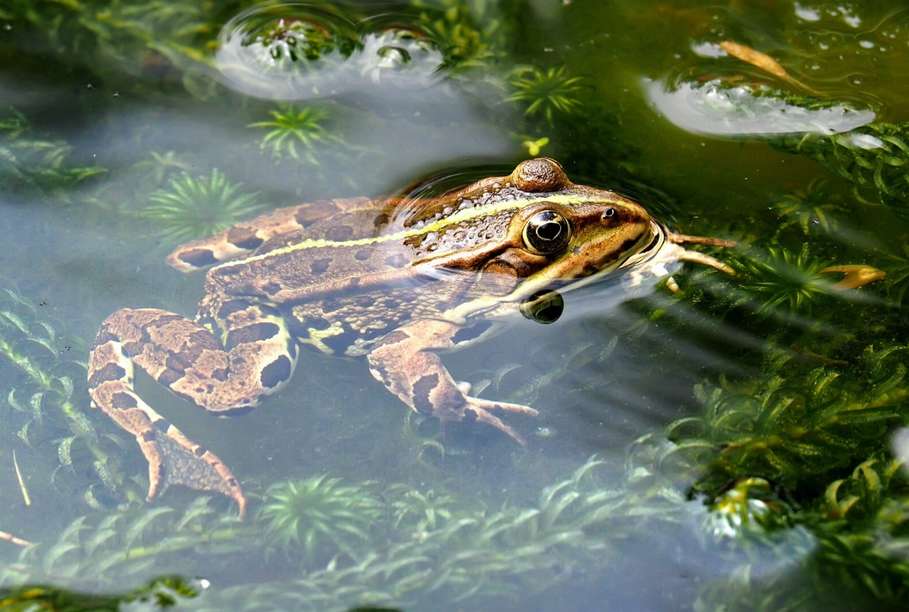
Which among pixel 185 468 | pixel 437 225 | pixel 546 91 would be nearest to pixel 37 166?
pixel 185 468

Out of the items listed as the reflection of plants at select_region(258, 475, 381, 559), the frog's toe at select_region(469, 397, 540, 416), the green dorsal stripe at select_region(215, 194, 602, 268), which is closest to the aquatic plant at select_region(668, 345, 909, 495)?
the frog's toe at select_region(469, 397, 540, 416)

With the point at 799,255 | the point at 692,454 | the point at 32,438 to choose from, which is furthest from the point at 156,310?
the point at 799,255

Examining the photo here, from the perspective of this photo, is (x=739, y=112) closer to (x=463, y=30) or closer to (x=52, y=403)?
(x=463, y=30)

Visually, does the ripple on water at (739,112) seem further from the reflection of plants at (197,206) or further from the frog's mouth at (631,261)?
the reflection of plants at (197,206)

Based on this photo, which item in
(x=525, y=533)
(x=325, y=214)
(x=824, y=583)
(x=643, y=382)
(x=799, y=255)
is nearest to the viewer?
(x=824, y=583)

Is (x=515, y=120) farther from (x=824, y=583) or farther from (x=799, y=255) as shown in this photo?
(x=824, y=583)
